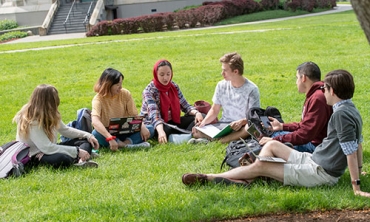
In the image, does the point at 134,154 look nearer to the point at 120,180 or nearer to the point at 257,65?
the point at 120,180

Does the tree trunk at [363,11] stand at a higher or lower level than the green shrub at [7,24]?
higher

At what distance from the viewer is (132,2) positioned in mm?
39375

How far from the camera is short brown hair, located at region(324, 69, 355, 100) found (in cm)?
504

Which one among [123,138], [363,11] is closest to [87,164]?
[123,138]

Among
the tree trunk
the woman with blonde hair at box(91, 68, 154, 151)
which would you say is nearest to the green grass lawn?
the woman with blonde hair at box(91, 68, 154, 151)

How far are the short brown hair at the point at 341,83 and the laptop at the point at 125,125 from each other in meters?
3.05

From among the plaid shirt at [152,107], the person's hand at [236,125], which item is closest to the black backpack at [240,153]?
the person's hand at [236,125]

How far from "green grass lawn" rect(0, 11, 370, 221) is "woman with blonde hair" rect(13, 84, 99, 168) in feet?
0.54

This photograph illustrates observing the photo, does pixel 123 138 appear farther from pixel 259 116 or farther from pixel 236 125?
pixel 259 116

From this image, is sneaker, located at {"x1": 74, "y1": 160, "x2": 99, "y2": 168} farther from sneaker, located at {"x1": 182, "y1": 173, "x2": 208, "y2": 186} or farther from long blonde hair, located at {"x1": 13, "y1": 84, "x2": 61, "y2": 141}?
sneaker, located at {"x1": 182, "y1": 173, "x2": 208, "y2": 186}

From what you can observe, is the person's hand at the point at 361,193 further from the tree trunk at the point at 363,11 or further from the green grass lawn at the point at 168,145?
the tree trunk at the point at 363,11

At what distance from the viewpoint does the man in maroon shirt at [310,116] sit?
18.9 feet

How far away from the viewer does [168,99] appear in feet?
26.5

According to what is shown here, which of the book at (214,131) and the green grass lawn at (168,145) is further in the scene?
the book at (214,131)
